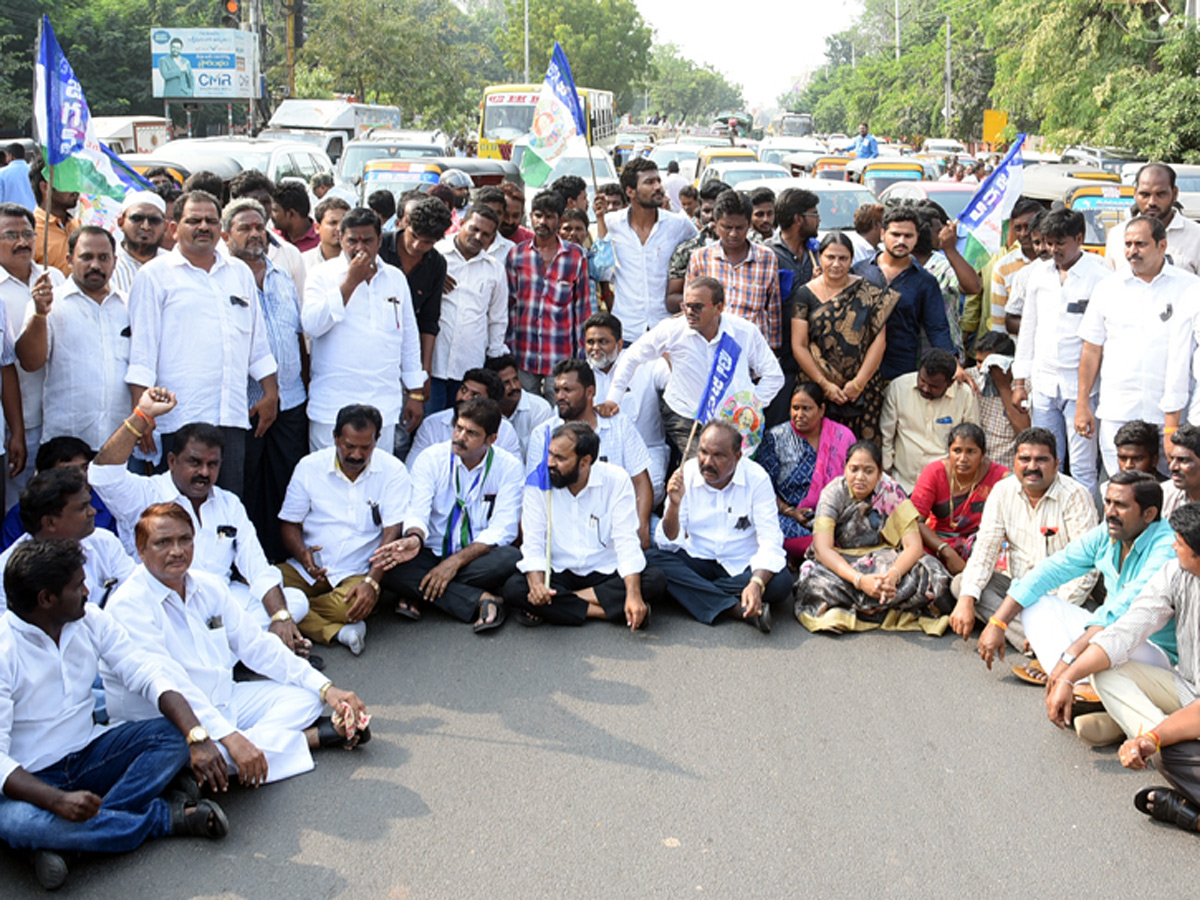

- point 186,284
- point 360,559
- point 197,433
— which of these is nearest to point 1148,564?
point 360,559

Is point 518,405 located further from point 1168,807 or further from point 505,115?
point 505,115

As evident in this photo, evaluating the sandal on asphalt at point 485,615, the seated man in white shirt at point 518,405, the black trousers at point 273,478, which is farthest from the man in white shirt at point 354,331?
the sandal on asphalt at point 485,615

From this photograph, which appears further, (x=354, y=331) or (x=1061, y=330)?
(x=1061, y=330)

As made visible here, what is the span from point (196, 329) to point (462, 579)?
1.88m

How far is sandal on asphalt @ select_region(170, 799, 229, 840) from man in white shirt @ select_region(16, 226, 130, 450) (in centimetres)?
244

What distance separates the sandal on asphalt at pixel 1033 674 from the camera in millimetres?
5805

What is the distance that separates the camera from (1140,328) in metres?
6.87

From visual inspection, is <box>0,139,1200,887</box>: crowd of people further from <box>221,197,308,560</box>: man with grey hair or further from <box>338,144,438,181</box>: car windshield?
<box>338,144,438,181</box>: car windshield

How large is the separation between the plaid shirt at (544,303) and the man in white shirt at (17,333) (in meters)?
2.95

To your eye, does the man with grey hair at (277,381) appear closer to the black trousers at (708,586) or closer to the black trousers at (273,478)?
the black trousers at (273,478)

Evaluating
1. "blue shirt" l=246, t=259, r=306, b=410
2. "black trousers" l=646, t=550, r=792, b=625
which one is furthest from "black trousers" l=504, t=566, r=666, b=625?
"blue shirt" l=246, t=259, r=306, b=410

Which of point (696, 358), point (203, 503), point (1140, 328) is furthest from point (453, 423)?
point (1140, 328)

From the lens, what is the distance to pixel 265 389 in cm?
664

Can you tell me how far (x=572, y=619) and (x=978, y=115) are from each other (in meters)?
44.2
